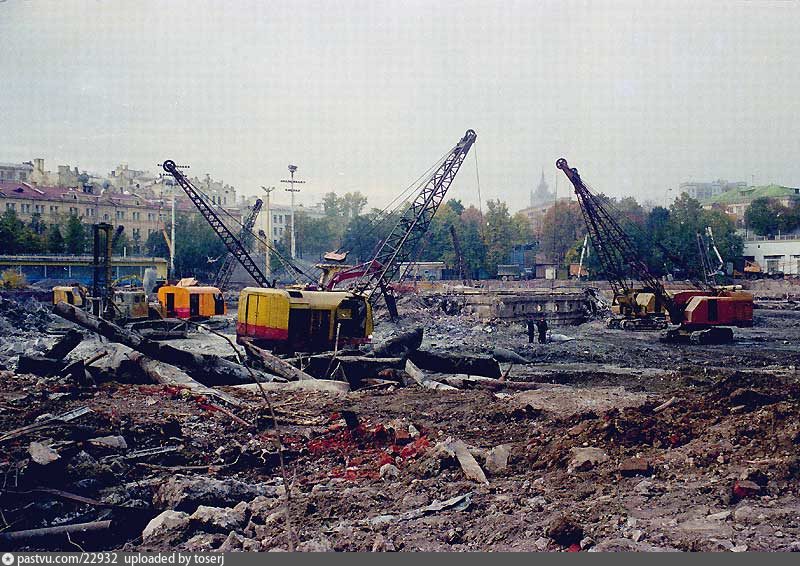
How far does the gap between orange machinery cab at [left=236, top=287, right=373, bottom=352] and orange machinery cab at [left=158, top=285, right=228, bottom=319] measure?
32.4 ft

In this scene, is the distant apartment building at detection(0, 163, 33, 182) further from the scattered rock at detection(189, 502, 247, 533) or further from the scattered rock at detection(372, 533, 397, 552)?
the scattered rock at detection(372, 533, 397, 552)

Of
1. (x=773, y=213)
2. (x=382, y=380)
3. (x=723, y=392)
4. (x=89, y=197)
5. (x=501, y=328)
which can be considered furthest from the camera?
(x=773, y=213)

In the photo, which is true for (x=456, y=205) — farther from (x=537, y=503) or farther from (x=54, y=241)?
(x=537, y=503)

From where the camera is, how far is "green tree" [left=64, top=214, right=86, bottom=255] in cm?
3306

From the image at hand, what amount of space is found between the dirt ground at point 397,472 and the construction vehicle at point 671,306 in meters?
13.6

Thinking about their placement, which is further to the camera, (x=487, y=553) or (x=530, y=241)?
(x=530, y=241)

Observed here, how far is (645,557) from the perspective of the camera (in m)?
3.66

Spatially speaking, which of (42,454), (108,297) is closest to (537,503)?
(42,454)

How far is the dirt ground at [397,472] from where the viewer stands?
423 centimetres

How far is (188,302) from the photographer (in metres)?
22.5

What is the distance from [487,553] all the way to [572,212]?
174ft

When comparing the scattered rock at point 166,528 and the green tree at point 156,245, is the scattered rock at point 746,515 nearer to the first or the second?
the scattered rock at point 166,528

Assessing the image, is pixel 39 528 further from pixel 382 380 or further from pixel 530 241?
pixel 530 241

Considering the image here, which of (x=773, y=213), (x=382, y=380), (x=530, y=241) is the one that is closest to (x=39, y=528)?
(x=382, y=380)
